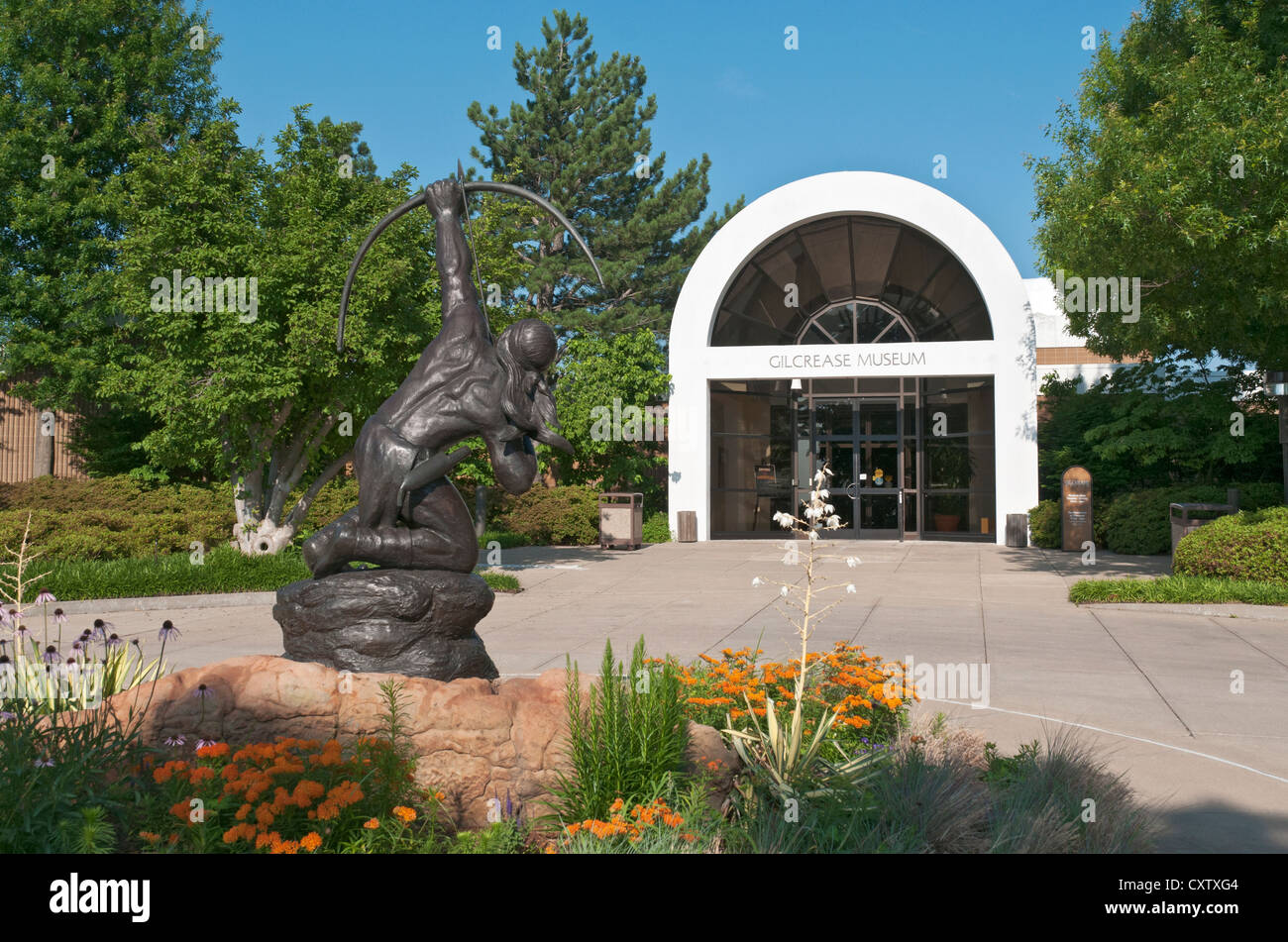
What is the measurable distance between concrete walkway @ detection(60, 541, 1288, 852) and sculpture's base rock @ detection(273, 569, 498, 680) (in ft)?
8.68

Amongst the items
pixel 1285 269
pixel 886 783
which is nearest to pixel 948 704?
pixel 886 783

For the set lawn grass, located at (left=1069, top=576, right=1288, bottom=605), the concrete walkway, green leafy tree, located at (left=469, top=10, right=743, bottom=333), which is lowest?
the concrete walkway

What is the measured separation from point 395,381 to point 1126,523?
14521mm

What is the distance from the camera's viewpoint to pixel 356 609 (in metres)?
5.32

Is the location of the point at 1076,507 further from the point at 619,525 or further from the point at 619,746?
the point at 619,746

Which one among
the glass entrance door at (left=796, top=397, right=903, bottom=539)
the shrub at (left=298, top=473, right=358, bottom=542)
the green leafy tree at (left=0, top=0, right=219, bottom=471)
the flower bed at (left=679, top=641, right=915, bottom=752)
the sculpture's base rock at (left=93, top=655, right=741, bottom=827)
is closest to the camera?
the sculpture's base rock at (left=93, top=655, right=741, bottom=827)

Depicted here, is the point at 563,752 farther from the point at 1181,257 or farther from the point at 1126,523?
the point at 1126,523

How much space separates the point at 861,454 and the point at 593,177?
597 inches

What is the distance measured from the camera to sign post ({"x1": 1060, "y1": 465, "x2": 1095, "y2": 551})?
64.2 ft

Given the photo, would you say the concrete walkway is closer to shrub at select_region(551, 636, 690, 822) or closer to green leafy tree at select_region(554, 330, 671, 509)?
shrub at select_region(551, 636, 690, 822)

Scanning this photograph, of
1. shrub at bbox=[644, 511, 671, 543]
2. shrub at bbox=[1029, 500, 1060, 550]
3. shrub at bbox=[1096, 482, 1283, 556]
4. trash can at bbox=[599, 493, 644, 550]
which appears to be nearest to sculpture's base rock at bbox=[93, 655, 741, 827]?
trash can at bbox=[599, 493, 644, 550]

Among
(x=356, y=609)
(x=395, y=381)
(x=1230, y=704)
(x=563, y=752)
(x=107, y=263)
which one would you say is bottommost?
(x=1230, y=704)

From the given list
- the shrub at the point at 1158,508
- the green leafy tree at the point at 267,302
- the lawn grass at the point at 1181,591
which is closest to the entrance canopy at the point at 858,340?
the shrub at the point at 1158,508
